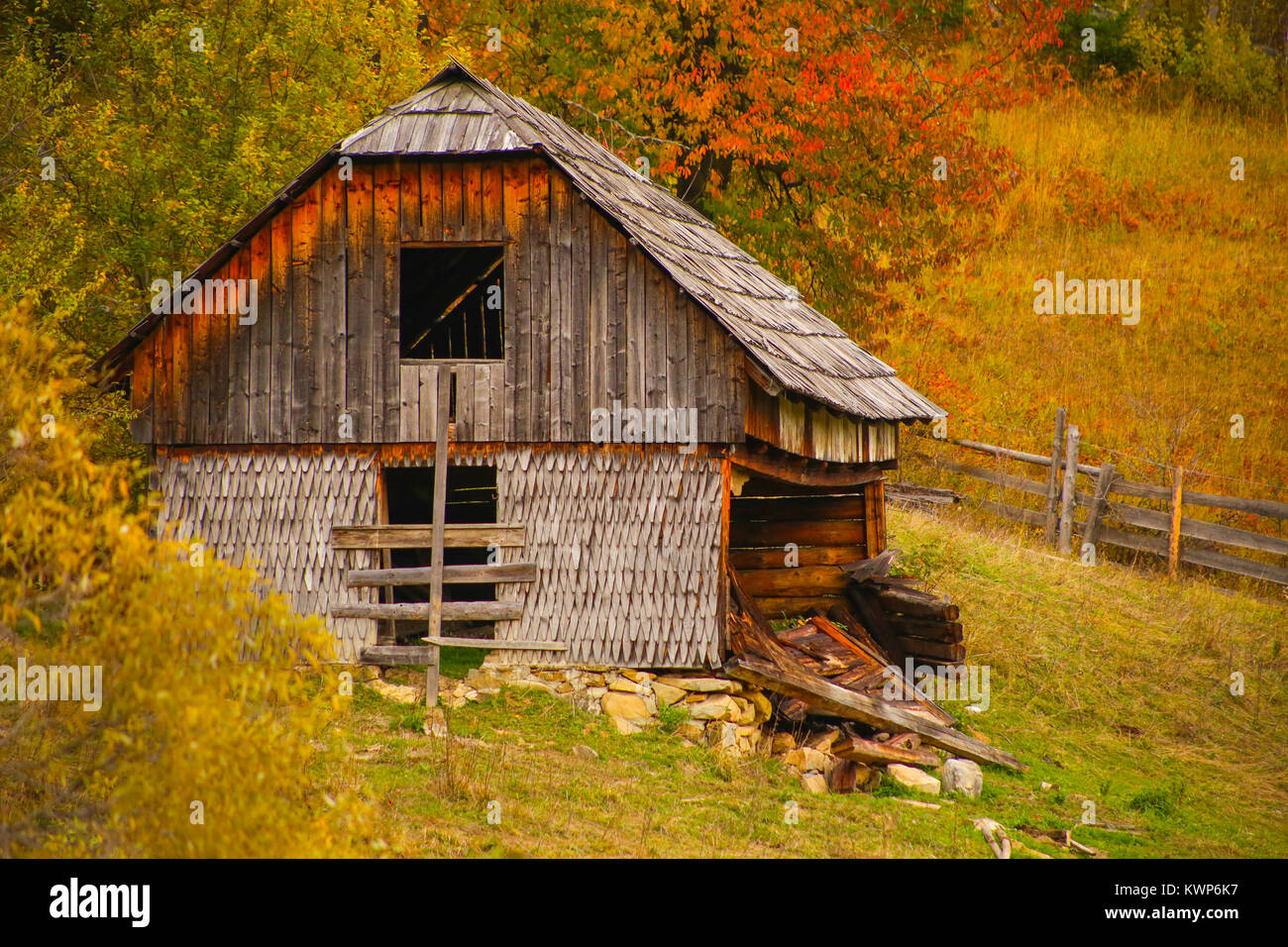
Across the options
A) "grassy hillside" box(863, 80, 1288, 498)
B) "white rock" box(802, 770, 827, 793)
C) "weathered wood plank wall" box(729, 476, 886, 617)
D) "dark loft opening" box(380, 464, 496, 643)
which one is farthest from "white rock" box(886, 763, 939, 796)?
"grassy hillside" box(863, 80, 1288, 498)

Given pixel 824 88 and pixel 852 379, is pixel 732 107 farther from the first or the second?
pixel 852 379

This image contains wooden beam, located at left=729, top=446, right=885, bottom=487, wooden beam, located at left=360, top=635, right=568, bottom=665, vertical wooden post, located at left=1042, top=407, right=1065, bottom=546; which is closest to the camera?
wooden beam, located at left=360, top=635, right=568, bottom=665

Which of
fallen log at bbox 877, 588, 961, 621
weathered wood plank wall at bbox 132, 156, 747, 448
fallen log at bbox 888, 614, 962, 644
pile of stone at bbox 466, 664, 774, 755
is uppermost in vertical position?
weathered wood plank wall at bbox 132, 156, 747, 448

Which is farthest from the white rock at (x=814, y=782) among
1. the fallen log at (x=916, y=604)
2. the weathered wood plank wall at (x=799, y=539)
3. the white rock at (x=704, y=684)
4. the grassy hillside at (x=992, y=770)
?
the weathered wood plank wall at (x=799, y=539)

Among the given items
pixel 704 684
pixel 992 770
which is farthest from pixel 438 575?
pixel 992 770

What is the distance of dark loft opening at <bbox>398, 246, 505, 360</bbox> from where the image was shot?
47.9 feet

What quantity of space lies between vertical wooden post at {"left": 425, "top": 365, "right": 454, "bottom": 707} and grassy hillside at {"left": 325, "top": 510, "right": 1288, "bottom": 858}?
53 cm

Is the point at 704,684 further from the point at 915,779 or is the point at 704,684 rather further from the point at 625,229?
the point at 625,229

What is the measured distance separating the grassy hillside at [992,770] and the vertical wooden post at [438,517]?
1.73 feet

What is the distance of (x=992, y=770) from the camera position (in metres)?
11.5

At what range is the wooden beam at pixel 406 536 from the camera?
11453 millimetres

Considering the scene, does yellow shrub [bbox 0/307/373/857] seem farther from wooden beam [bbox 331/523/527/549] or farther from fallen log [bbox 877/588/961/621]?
fallen log [bbox 877/588/961/621]

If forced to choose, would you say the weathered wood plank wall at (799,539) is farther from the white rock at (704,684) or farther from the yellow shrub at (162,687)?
the yellow shrub at (162,687)
